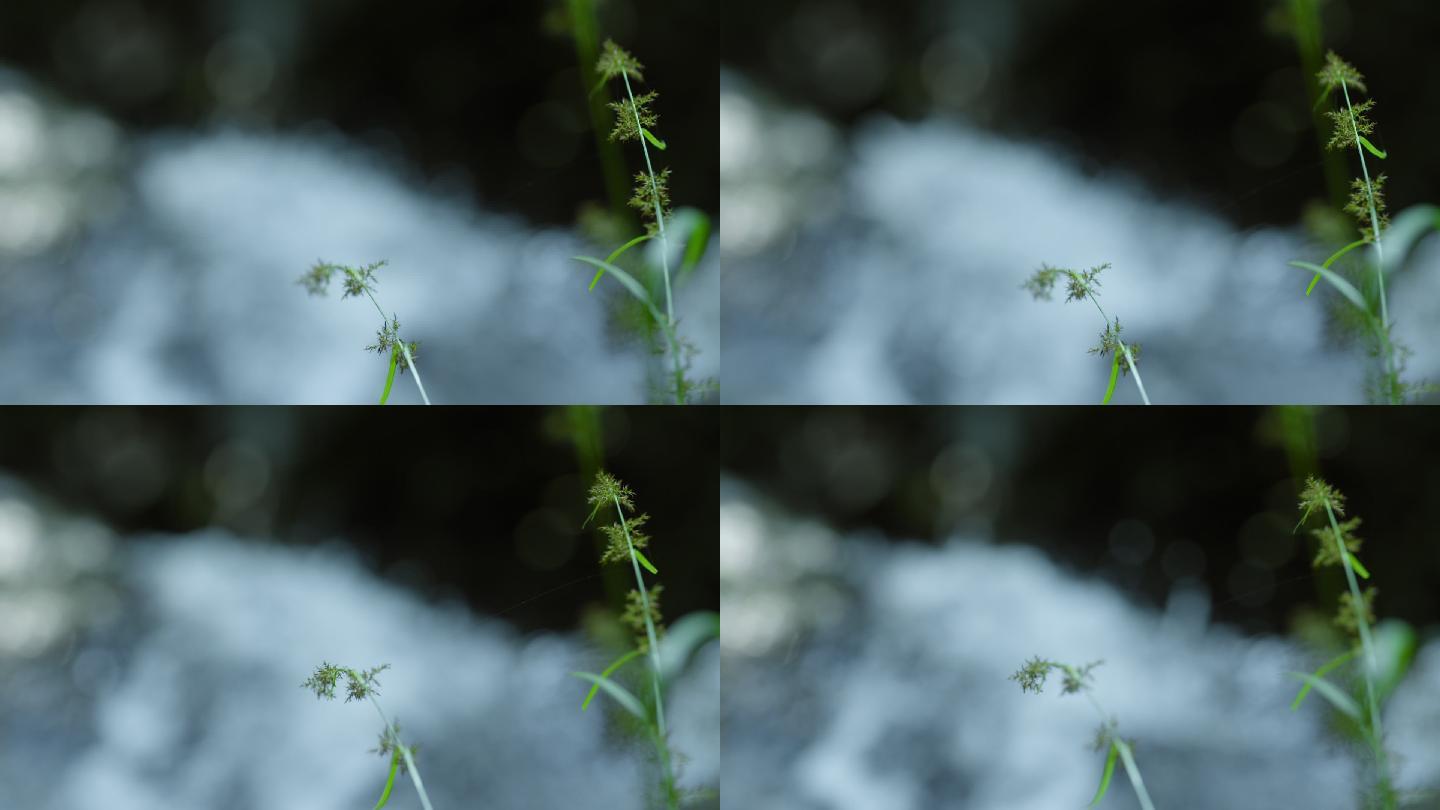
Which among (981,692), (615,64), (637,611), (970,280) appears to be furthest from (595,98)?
(981,692)

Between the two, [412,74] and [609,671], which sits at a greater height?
[412,74]

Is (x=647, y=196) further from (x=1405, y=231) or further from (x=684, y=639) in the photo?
(x=1405, y=231)

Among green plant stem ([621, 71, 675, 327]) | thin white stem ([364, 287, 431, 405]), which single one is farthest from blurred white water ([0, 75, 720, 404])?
green plant stem ([621, 71, 675, 327])

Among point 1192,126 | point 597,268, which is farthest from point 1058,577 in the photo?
point 597,268

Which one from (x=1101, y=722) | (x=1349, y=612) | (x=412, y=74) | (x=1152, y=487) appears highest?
(x=412, y=74)

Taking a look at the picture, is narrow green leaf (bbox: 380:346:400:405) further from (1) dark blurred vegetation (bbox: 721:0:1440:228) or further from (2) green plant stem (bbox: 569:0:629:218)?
(1) dark blurred vegetation (bbox: 721:0:1440:228)

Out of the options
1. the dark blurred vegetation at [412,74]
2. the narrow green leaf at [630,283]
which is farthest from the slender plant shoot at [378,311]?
the narrow green leaf at [630,283]
